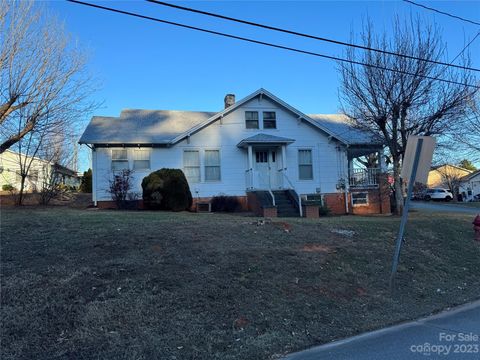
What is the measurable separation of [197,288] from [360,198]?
717 inches

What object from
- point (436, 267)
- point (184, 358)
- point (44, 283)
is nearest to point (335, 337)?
point (184, 358)

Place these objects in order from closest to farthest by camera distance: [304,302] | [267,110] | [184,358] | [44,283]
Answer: [184,358] < [44,283] < [304,302] < [267,110]

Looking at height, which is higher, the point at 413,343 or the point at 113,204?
the point at 113,204

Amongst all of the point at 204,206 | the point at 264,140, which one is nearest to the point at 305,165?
the point at 264,140

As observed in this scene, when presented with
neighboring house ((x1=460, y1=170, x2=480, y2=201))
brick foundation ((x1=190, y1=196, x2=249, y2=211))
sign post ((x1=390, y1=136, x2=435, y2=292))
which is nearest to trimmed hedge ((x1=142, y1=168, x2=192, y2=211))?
brick foundation ((x1=190, y1=196, x2=249, y2=211))

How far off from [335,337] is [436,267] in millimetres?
5656

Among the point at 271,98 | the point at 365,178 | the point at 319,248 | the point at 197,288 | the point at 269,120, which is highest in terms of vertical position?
the point at 271,98

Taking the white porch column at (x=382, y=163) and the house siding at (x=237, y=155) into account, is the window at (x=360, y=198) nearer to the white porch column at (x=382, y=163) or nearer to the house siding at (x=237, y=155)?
the house siding at (x=237, y=155)

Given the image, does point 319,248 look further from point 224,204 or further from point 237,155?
point 237,155

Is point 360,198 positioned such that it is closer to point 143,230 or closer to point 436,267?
point 436,267

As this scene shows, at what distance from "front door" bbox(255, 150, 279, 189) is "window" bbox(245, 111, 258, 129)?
1.38 metres

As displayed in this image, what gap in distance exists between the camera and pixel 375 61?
18547mm

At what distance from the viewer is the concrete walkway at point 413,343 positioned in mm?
5355

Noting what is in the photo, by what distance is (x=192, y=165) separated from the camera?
72.4 ft
